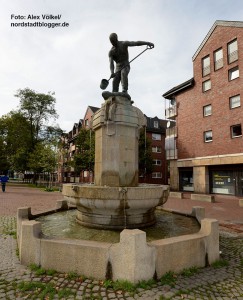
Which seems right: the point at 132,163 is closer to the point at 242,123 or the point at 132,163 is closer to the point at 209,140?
the point at 242,123

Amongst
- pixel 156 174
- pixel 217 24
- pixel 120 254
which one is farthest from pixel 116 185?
pixel 156 174

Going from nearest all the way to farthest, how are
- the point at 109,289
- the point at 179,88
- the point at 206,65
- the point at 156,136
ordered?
the point at 109,289
the point at 206,65
the point at 179,88
the point at 156,136

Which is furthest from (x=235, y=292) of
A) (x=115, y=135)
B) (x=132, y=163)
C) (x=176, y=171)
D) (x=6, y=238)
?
(x=176, y=171)

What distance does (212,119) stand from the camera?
26.9 meters

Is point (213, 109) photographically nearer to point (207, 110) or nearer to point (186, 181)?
point (207, 110)

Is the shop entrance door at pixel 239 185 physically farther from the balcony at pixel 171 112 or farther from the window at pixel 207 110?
the balcony at pixel 171 112

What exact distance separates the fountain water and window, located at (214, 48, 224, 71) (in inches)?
897

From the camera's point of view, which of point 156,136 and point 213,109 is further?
point 156,136

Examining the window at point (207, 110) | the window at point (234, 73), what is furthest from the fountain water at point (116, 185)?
the window at point (207, 110)

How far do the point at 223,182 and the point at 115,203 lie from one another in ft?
75.4

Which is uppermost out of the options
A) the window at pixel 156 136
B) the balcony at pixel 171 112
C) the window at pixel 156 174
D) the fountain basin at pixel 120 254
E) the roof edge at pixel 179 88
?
the roof edge at pixel 179 88

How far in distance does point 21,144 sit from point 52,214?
40.4 m

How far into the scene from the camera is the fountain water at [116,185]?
19.2 feet

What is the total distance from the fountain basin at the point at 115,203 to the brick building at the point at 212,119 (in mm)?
19813
